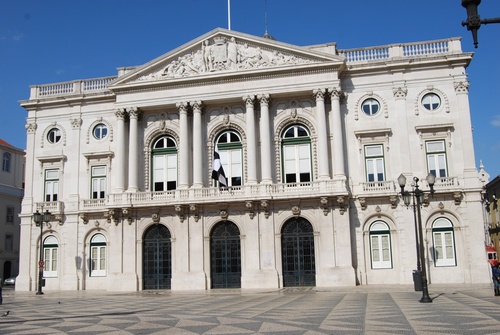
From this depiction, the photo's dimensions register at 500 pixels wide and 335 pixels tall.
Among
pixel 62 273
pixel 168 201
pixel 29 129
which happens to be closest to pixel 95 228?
pixel 62 273

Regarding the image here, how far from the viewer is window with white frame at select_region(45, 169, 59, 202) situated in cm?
4016

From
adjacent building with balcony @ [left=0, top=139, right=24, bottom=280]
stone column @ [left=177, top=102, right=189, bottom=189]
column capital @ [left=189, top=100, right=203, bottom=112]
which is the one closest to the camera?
stone column @ [left=177, top=102, right=189, bottom=189]

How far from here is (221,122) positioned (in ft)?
123

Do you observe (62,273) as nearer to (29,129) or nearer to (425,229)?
(29,129)

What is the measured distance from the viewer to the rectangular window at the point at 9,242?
55.9 metres

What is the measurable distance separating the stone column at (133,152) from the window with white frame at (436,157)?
62.4ft

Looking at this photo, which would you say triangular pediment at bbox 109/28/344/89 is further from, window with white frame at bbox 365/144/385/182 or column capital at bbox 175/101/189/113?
window with white frame at bbox 365/144/385/182

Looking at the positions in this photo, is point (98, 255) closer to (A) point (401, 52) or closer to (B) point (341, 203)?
(B) point (341, 203)

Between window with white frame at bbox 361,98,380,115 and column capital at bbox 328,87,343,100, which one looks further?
window with white frame at bbox 361,98,380,115

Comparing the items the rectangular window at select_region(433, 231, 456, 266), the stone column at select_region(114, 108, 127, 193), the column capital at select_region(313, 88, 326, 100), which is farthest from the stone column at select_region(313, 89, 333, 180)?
the stone column at select_region(114, 108, 127, 193)

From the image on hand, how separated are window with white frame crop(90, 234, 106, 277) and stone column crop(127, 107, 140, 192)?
15.4ft

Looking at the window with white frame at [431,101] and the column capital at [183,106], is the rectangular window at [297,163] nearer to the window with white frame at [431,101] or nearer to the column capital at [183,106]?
the column capital at [183,106]

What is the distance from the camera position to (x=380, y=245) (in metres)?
34.6

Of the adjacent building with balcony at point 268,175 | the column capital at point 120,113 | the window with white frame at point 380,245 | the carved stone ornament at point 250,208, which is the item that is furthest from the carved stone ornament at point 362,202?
the column capital at point 120,113
